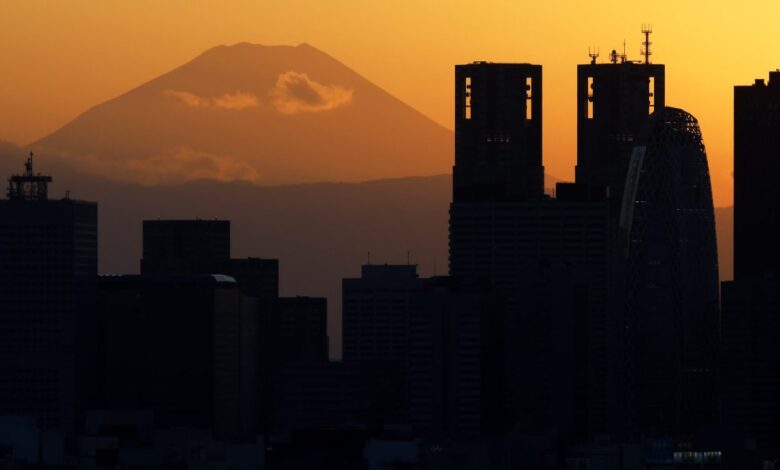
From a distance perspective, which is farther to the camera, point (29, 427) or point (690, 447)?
point (29, 427)

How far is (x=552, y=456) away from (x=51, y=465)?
3648 centimetres

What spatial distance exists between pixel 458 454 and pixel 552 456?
12.6m

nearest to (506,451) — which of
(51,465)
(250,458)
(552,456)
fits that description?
(552,456)

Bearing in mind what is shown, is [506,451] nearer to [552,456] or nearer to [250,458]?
[552,456]

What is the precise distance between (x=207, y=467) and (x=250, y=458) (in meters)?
8.57

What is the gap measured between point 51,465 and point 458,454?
2644cm

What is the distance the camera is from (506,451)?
628 feet

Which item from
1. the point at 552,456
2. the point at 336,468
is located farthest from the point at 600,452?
the point at 336,468

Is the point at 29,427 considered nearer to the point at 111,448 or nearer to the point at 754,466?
the point at 111,448

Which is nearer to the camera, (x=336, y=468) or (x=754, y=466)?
(x=754, y=466)

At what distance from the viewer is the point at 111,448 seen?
185000mm

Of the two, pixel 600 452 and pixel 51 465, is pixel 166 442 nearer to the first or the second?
pixel 51 465

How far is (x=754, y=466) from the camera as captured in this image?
177 meters

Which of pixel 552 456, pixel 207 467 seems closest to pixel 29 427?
pixel 207 467
